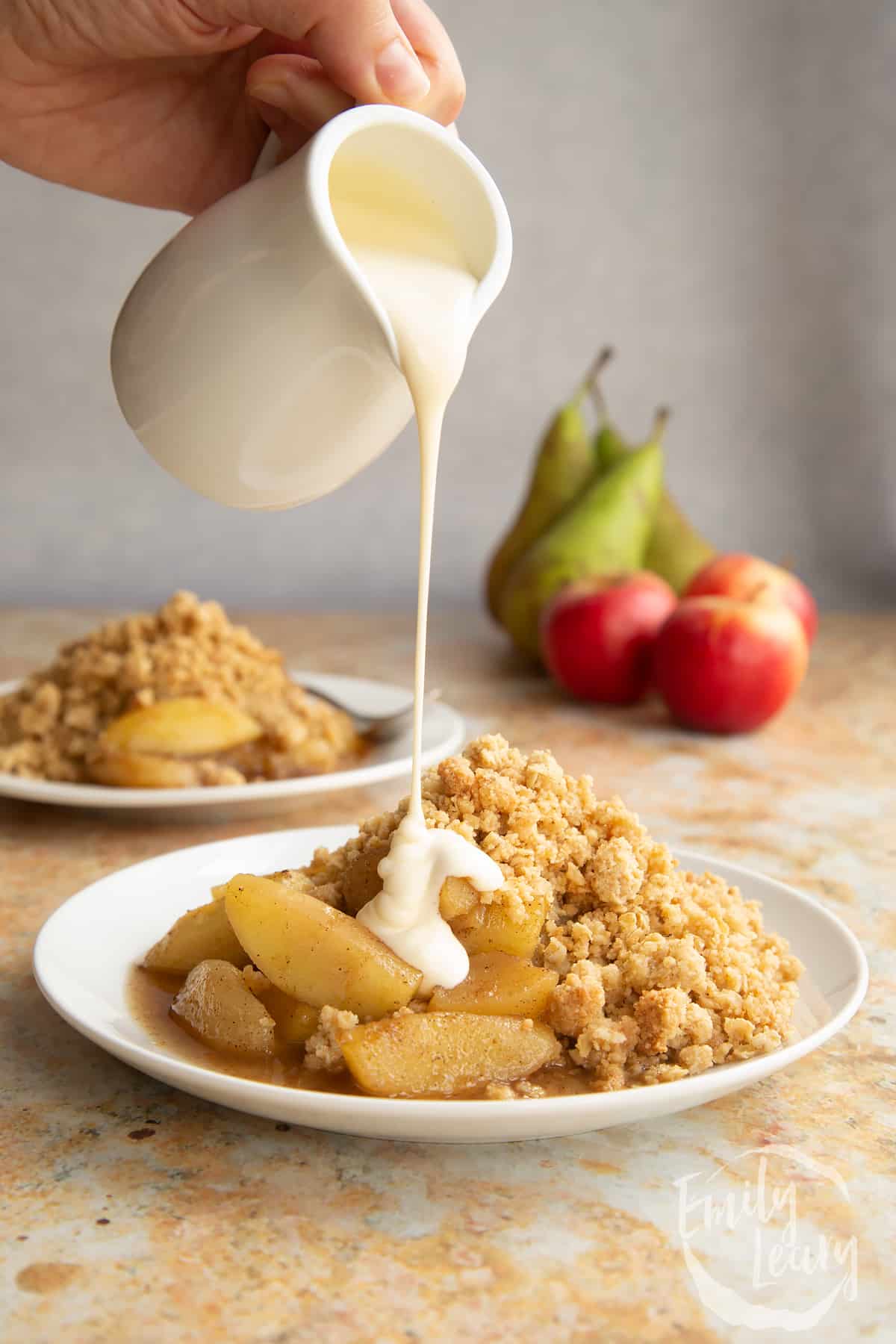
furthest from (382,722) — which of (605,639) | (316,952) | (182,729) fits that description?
(316,952)

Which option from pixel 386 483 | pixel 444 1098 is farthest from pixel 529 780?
pixel 386 483

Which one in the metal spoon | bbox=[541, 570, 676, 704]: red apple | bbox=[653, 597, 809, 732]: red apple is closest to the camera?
the metal spoon

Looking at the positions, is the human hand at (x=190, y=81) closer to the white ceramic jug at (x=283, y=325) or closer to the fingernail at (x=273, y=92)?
the fingernail at (x=273, y=92)

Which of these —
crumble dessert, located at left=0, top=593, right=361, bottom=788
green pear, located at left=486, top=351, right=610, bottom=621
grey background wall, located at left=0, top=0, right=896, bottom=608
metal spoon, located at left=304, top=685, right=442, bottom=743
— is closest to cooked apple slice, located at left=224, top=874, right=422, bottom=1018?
crumble dessert, located at left=0, top=593, right=361, bottom=788

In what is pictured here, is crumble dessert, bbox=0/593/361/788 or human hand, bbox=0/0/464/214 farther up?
human hand, bbox=0/0/464/214

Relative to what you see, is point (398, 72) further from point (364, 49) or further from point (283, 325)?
point (283, 325)

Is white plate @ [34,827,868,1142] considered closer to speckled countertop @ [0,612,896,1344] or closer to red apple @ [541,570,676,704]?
speckled countertop @ [0,612,896,1344]

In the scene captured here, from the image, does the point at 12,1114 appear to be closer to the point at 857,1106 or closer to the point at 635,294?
the point at 857,1106
